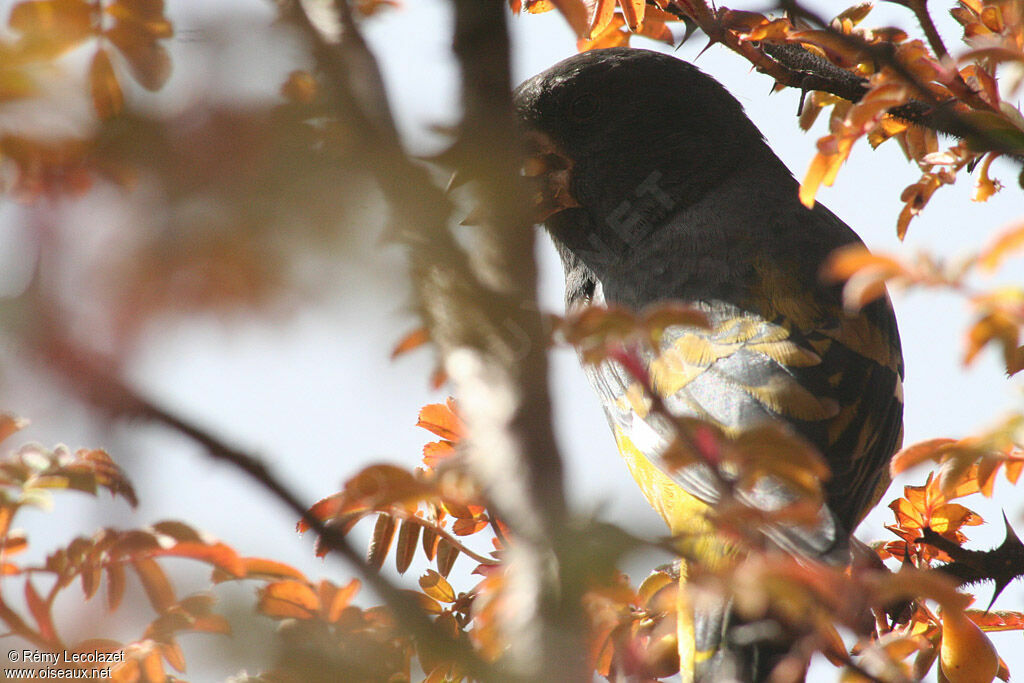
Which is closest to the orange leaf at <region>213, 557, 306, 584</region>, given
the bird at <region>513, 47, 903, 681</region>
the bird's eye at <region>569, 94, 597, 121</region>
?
the bird at <region>513, 47, 903, 681</region>

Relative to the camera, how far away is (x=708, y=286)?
2.36 m

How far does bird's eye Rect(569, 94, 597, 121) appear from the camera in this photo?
2727mm

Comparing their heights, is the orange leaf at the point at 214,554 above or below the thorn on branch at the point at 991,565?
above

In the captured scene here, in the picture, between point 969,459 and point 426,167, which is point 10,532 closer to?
point 426,167

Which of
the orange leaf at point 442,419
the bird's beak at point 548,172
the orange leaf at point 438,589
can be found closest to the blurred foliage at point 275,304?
the orange leaf at point 438,589

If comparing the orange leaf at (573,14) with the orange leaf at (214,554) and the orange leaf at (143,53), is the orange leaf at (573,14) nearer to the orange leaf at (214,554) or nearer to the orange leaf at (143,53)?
the orange leaf at (143,53)

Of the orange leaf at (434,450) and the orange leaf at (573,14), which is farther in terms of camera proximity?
the orange leaf at (434,450)

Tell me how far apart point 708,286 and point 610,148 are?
0.62 meters

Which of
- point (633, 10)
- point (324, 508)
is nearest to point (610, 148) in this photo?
point (633, 10)

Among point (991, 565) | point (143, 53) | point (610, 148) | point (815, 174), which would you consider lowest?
point (991, 565)

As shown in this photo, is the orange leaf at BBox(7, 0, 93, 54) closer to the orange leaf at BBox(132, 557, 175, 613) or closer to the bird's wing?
the orange leaf at BBox(132, 557, 175, 613)

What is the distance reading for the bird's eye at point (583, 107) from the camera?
273 centimetres

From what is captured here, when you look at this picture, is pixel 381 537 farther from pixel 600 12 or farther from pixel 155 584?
pixel 600 12
